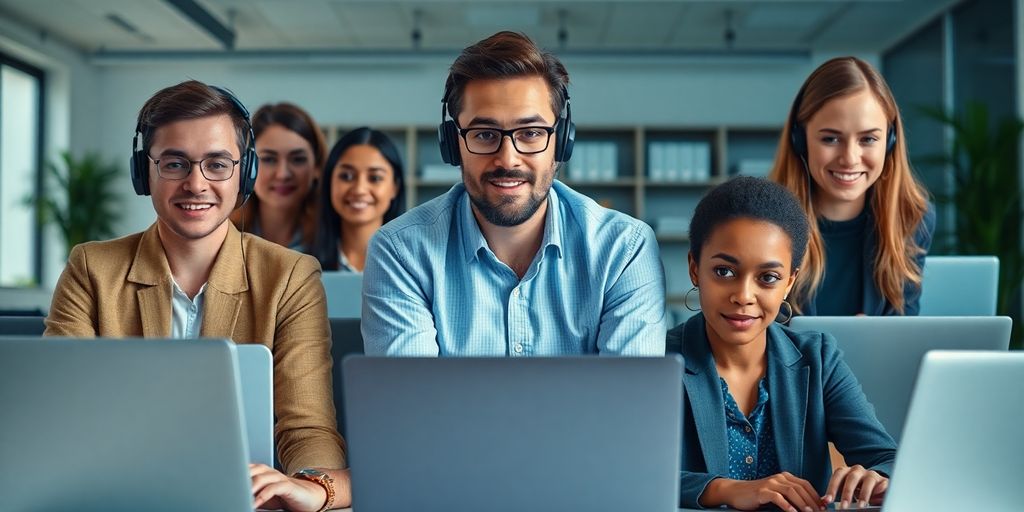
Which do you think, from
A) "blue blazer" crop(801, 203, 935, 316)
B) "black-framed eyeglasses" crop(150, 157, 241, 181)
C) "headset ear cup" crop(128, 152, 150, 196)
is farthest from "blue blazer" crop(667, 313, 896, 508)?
"headset ear cup" crop(128, 152, 150, 196)

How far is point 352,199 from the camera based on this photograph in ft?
9.87

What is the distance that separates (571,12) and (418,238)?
5014mm

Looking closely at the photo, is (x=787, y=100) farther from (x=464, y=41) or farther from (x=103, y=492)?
(x=103, y=492)

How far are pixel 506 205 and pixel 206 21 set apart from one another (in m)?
5.00

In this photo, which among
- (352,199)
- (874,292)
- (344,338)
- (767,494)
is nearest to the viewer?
(767,494)

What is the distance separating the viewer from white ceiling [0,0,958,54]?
611 cm

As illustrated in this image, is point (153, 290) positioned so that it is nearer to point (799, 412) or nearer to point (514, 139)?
point (514, 139)

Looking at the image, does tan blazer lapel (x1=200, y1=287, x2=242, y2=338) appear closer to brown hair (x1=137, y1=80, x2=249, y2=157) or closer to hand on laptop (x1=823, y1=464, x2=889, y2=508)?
brown hair (x1=137, y1=80, x2=249, y2=157)

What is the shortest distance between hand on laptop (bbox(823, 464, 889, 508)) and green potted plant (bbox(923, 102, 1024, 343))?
375 centimetres

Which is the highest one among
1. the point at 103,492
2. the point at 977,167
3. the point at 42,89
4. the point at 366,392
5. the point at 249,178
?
the point at 42,89

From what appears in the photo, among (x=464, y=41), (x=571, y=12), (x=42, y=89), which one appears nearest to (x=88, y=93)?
(x=42, y=89)

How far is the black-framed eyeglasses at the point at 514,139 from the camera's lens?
5.23ft

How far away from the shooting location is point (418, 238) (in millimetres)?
1647

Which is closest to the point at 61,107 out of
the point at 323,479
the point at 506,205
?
the point at 506,205
